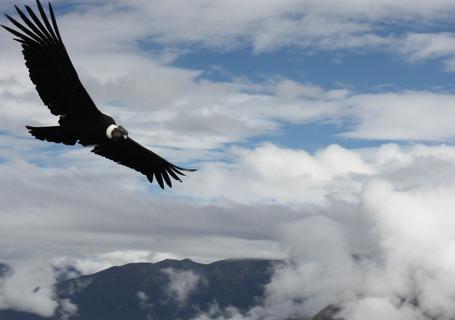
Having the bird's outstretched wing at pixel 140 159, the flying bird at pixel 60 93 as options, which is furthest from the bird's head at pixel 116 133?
the bird's outstretched wing at pixel 140 159

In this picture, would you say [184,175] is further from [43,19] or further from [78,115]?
[43,19]

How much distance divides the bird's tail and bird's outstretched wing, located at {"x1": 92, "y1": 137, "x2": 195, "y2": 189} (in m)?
1.95

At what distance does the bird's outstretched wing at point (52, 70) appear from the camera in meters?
23.7

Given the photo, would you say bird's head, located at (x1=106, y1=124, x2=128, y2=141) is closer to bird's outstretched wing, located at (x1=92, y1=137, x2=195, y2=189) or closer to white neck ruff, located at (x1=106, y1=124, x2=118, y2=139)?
white neck ruff, located at (x1=106, y1=124, x2=118, y2=139)

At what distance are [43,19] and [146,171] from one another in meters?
8.99

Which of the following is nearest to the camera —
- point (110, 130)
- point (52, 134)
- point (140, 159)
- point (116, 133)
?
point (116, 133)

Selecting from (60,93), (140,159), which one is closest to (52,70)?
(60,93)

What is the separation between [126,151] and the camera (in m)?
29.0

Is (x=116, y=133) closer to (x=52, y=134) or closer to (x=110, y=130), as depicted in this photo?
(x=110, y=130)

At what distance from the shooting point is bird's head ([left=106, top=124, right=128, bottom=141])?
23.6 meters

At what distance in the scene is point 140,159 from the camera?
97.4 feet

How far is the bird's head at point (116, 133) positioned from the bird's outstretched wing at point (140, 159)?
11.8 feet

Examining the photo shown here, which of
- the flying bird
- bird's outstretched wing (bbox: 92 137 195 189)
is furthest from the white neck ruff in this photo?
bird's outstretched wing (bbox: 92 137 195 189)

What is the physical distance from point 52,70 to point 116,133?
351 cm
